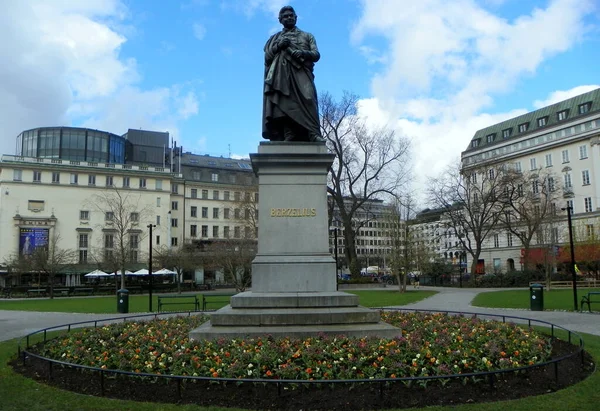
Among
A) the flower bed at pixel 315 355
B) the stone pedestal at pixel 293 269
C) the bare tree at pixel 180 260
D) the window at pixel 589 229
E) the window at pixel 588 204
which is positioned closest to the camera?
the flower bed at pixel 315 355

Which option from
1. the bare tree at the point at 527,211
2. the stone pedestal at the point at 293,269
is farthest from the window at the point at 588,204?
the stone pedestal at the point at 293,269

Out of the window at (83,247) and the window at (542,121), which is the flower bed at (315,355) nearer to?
the window at (83,247)

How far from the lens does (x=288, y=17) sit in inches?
503

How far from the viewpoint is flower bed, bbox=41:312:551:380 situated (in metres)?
7.40

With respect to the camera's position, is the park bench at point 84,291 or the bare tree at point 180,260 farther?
the bare tree at point 180,260

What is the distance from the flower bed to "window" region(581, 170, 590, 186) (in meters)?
66.5

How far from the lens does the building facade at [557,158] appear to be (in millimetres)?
65938

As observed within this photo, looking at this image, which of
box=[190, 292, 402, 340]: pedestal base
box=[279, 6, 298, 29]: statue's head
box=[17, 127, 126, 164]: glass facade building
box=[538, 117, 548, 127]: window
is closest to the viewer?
box=[190, 292, 402, 340]: pedestal base

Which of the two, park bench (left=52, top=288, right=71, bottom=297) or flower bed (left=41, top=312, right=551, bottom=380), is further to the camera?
park bench (left=52, top=288, right=71, bottom=297)

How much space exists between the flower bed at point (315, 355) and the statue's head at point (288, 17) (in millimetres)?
7915

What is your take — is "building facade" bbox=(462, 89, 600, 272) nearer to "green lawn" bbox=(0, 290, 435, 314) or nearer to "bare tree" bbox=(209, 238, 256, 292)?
"bare tree" bbox=(209, 238, 256, 292)

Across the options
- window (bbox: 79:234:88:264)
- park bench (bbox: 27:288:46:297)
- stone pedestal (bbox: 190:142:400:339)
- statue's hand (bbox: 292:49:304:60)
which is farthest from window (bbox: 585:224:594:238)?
window (bbox: 79:234:88:264)

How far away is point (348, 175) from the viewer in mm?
48844

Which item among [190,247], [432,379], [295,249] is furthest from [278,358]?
[190,247]
